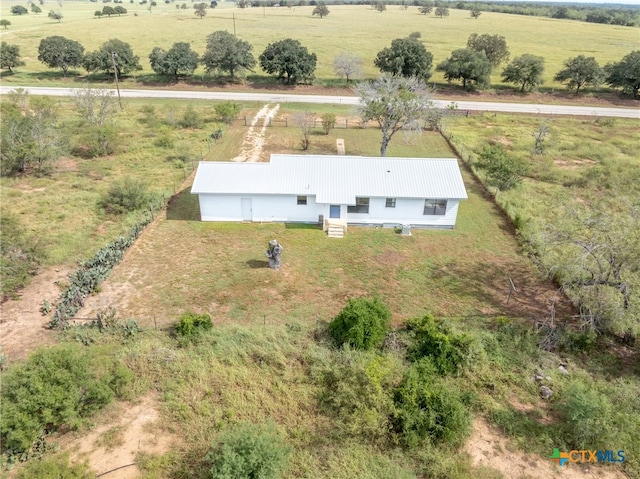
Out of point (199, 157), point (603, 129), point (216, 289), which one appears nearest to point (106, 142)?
point (199, 157)

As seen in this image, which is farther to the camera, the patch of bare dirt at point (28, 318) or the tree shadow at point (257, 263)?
the tree shadow at point (257, 263)

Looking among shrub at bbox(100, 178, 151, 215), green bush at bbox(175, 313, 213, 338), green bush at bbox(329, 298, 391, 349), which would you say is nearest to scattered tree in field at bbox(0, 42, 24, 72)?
shrub at bbox(100, 178, 151, 215)

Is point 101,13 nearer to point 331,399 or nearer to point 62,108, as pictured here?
point 62,108

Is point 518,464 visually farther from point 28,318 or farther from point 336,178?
point 28,318

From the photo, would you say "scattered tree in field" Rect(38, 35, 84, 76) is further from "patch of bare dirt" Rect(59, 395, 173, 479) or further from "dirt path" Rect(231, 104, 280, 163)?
"patch of bare dirt" Rect(59, 395, 173, 479)

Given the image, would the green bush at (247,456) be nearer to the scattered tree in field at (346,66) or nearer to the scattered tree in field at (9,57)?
the scattered tree in field at (346,66)

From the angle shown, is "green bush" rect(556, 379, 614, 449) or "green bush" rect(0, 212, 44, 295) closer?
"green bush" rect(556, 379, 614, 449)

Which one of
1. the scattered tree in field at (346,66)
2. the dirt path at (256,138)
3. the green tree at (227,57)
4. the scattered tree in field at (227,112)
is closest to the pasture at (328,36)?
the scattered tree in field at (346,66)
